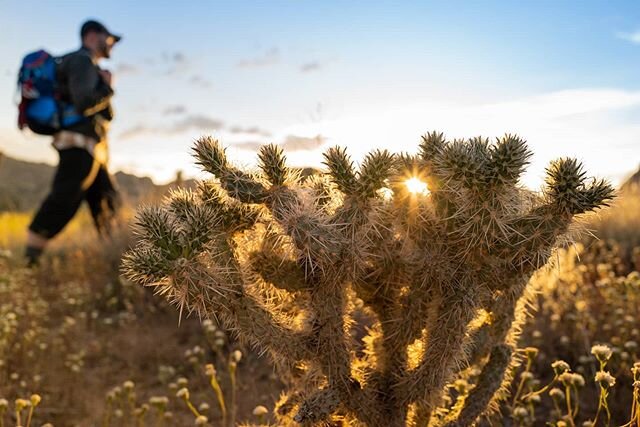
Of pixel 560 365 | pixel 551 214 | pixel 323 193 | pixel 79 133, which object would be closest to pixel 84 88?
pixel 79 133

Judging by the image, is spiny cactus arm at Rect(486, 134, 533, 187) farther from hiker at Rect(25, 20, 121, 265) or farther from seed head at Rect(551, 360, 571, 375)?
hiker at Rect(25, 20, 121, 265)

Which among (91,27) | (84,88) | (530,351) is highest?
(91,27)

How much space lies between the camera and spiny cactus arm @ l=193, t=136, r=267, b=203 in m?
2.22

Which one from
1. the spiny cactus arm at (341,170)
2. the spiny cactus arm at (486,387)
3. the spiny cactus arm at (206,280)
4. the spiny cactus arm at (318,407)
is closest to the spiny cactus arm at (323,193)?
the spiny cactus arm at (341,170)

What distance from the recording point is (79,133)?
349 inches

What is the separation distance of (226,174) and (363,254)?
1.90 ft

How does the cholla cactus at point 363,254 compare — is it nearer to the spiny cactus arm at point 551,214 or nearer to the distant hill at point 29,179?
the spiny cactus arm at point 551,214

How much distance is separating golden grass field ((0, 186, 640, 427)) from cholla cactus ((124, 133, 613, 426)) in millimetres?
327

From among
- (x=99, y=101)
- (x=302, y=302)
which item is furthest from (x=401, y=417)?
(x=99, y=101)

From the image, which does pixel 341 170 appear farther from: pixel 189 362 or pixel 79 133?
pixel 79 133

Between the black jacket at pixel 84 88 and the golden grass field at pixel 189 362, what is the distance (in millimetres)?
2399

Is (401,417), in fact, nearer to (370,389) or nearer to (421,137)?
(370,389)

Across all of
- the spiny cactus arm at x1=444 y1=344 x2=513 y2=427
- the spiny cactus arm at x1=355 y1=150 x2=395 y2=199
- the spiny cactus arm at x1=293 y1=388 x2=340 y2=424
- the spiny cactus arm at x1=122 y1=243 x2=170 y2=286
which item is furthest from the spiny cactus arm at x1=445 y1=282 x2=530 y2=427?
the spiny cactus arm at x1=122 y1=243 x2=170 y2=286

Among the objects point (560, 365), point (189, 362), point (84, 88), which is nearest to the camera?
point (560, 365)
